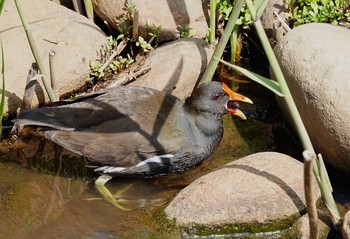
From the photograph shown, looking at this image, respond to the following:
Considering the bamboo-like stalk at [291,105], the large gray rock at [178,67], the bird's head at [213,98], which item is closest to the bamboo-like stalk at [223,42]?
the bird's head at [213,98]

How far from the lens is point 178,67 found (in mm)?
5730

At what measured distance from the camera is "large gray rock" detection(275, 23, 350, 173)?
15.8ft

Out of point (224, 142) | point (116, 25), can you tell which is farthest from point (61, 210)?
point (116, 25)

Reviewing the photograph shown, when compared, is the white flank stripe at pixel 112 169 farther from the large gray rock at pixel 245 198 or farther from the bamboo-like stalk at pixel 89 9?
the bamboo-like stalk at pixel 89 9

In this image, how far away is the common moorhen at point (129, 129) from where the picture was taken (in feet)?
16.4

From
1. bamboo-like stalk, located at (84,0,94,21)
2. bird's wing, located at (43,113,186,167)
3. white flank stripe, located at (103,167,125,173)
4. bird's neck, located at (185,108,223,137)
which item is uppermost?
bamboo-like stalk, located at (84,0,94,21)

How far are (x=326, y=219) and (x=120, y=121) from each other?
1.66 m

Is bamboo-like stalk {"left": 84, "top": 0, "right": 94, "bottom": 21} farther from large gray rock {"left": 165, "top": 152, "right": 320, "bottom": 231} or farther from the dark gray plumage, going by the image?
large gray rock {"left": 165, "top": 152, "right": 320, "bottom": 231}

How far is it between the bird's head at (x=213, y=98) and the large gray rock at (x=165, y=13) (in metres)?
1.03

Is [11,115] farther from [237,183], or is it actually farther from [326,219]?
[326,219]

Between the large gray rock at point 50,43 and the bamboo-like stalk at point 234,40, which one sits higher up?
the large gray rock at point 50,43

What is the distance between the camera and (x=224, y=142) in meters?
5.64

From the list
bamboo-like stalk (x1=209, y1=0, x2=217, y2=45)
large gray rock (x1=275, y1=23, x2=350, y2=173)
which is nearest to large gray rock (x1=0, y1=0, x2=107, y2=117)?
bamboo-like stalk (x1=209, y1=0, x2=217, y2=45)

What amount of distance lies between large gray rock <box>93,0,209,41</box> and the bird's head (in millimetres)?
1031
